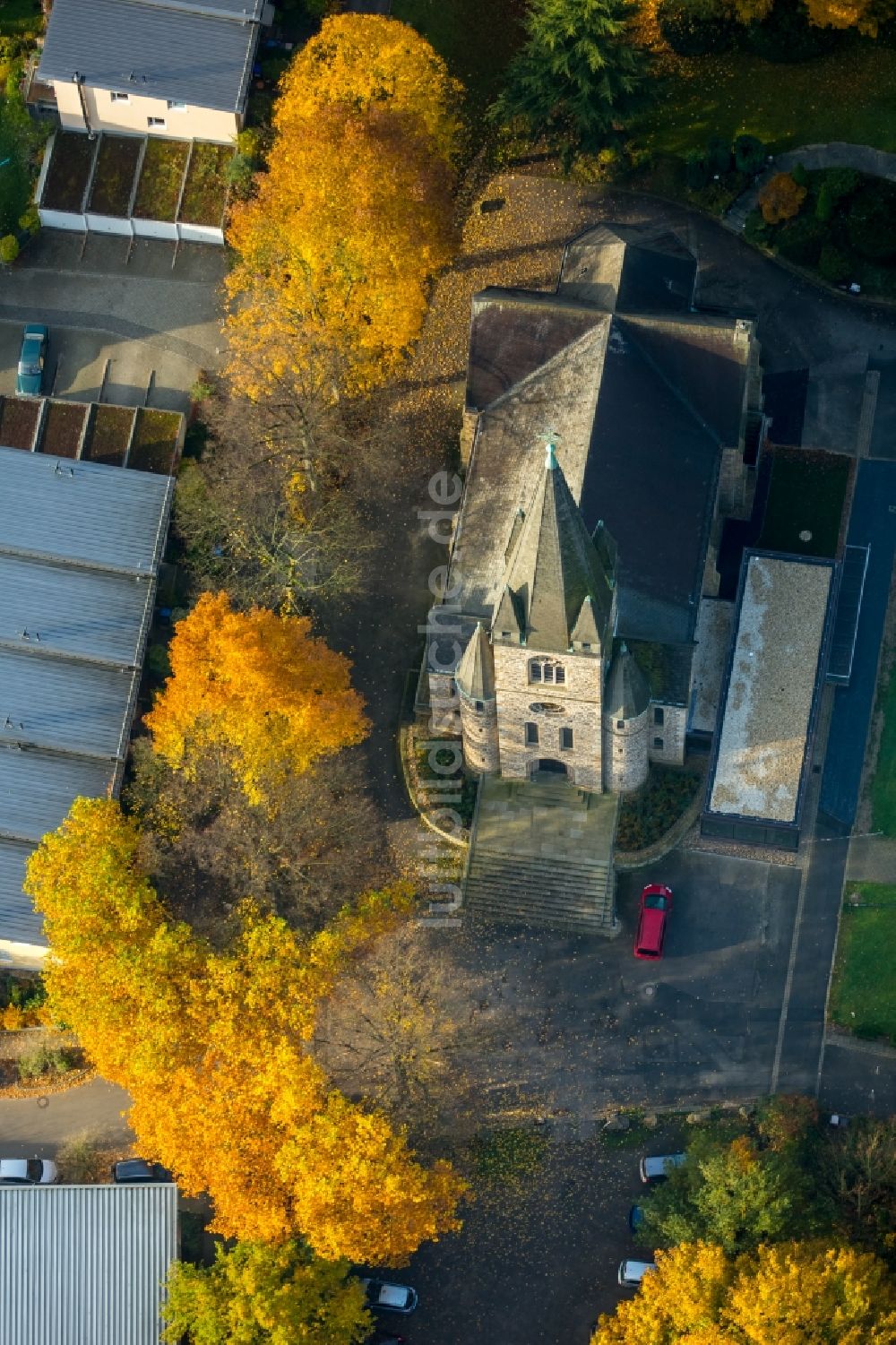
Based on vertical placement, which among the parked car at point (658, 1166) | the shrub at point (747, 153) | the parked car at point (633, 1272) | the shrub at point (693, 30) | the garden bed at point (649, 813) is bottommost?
the parked car at point (633, 1272)

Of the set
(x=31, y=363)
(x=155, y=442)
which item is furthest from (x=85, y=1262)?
(x=31, y=363)

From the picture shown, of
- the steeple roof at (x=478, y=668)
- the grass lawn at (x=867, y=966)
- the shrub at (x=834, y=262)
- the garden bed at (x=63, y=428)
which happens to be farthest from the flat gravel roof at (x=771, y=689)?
the garden bed at (x=63, y=428)

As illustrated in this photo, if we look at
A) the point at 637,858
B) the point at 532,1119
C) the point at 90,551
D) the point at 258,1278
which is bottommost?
the point at 258,1278

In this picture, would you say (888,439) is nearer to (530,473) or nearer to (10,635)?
(530,473)

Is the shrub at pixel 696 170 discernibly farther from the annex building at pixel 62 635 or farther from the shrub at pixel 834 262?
the annex building at pixel 62 635

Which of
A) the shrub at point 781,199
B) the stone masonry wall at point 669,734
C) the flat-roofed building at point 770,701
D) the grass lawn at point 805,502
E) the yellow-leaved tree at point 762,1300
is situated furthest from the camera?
the shrub at point 781,199

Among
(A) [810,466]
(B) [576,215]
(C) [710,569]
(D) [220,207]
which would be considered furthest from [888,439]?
(D) [220,207]
